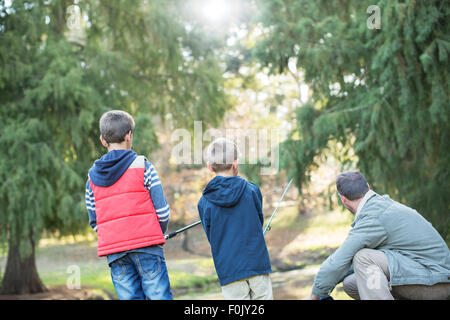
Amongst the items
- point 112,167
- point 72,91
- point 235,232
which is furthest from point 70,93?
point 235,232

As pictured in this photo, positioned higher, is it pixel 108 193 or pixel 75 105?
pixel 75 105

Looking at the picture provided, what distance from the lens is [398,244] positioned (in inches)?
100

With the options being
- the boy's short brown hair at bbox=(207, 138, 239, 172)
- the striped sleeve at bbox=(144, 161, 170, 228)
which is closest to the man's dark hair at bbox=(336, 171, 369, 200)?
the boy's short brown hair at bbox=(207, 138, 239, 172)

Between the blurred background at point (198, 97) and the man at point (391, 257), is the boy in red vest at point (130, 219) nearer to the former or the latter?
the man at point (391, 257)

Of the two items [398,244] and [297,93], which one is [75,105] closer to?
[398,244]

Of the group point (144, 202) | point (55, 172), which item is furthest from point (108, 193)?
point (55, 172)

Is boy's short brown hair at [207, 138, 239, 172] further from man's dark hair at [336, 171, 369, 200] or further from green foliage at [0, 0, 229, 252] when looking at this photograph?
green foliage at [0, 0, 229, 252]

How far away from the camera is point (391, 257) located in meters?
2.51

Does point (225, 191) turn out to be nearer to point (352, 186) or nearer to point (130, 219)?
point (130, 219)

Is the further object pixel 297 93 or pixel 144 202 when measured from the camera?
pixel 297 93

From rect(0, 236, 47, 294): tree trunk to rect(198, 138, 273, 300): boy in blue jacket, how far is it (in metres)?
8.03

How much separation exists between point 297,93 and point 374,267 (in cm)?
1687
